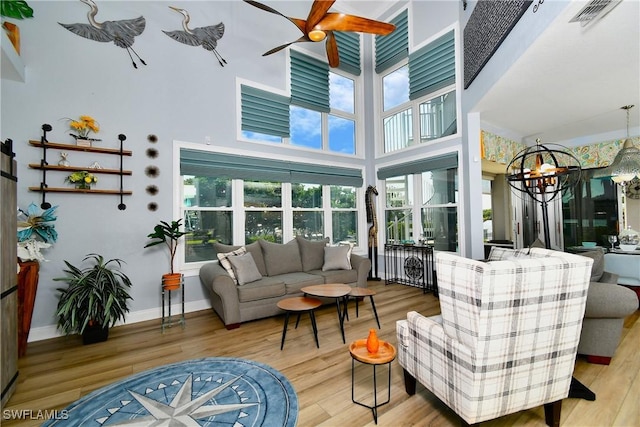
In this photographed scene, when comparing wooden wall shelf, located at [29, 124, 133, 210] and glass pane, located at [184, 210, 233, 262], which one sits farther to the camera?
glass pane, located at [184, 210, 233, 262]

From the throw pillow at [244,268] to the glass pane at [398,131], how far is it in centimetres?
365

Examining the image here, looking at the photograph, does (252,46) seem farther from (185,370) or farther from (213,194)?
(185,370)

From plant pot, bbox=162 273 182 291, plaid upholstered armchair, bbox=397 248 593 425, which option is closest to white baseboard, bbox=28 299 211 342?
plant pot, bbox=162 273 182 291

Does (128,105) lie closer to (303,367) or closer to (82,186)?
(82,186)

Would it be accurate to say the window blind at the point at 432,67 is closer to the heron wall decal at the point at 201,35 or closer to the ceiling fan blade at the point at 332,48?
the ceiling fan blade at the point at 332,48

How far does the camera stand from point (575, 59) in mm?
2637

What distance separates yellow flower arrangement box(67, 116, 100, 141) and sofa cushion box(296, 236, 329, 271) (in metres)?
3.07

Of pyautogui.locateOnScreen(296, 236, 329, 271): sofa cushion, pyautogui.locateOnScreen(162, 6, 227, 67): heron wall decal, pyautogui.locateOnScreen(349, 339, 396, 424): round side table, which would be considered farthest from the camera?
pyautogui.locateOnScreen(296, 236, 329, 271): sofa cushion

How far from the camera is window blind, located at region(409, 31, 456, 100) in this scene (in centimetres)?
433

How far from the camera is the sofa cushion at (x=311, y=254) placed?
430 cm

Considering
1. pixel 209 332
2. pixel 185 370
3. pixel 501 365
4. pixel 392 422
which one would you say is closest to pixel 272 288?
pixel 209 332

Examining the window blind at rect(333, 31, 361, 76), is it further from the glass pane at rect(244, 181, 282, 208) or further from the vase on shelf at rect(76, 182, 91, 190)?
the vase on shelf at rect(76, 182, 91, 190)

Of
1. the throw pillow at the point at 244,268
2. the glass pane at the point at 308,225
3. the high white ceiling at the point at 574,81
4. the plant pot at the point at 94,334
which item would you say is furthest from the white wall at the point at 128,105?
the high white ceiling at the point at 574,81

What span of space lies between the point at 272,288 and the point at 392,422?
2060 millimetres
